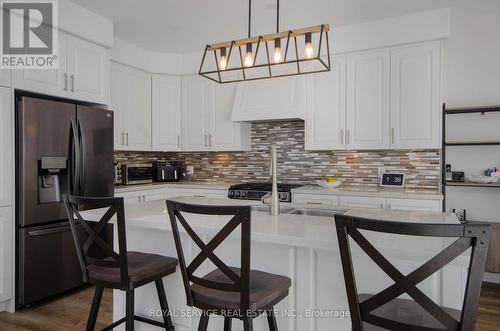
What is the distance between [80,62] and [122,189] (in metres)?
1.36

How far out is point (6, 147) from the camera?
2.71 metres

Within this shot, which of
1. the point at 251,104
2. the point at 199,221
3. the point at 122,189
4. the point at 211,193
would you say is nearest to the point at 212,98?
the point at 251,104

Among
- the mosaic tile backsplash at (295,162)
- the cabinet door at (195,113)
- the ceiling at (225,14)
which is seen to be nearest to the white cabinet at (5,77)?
the ceiling at (225,14)

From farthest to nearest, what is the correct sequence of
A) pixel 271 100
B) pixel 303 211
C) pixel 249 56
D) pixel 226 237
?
pixel 271 100 < pixel 303 211 < pixel 249 56 < pixel 226 237

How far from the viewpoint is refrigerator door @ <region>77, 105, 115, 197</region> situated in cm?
310

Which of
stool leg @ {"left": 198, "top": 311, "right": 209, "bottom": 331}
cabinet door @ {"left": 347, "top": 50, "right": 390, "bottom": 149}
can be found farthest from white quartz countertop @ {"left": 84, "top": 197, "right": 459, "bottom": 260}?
cabinet door @ {"left": 347, "top": 50, "right": 390, "bottom": 149}

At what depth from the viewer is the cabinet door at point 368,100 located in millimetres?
3659

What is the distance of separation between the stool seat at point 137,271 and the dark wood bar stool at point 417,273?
42.2 inches

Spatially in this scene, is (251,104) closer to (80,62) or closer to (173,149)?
(173,149)

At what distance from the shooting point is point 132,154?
468cm

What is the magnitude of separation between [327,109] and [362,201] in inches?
43.9

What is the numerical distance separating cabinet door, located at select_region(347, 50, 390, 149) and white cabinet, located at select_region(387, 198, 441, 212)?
2.05 feet

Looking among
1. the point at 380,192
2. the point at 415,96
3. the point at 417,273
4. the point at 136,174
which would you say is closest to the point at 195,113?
the point at 136,174

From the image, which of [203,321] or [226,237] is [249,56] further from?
[203,321]
